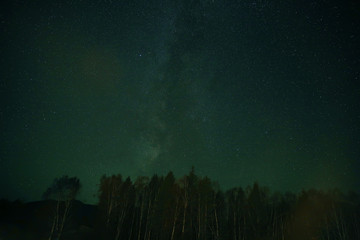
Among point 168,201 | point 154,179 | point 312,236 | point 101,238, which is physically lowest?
point 101,238

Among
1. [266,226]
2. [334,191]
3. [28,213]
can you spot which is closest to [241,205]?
[266,226]

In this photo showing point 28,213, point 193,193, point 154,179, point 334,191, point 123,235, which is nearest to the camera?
point 193,193

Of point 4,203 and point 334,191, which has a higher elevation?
point 334,191

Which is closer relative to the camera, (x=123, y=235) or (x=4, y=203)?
(x=123, y=235)

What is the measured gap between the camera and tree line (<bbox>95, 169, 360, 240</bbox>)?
27094 millimetres

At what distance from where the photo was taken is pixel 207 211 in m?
27.6

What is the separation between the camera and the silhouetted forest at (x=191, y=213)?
88.1 ft

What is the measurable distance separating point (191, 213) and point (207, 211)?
2.32 meters

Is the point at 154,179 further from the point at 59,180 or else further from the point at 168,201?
the point at 59,180

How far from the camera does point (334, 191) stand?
34.7 metres

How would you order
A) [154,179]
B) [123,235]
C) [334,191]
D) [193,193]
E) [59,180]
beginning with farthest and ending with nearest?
[334,191]
[154,179]
[123,235]
[193,193]
[59,180]

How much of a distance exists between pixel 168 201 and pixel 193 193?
3641 millimetres

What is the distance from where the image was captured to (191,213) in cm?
2722

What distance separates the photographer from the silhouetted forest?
26.8 m
